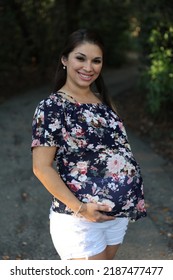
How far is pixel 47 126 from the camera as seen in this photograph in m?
2.28

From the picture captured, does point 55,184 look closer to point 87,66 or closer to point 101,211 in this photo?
point 101,211

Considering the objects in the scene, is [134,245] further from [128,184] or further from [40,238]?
[128,184]

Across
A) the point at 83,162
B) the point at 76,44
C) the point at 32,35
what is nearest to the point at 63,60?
the point at 76,44

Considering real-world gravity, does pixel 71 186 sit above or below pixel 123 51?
below

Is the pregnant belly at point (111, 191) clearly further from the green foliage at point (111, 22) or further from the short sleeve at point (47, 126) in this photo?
the green foliage at point (111, 22)

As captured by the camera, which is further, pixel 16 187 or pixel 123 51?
pixel 123 51

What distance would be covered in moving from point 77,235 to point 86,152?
42 cm

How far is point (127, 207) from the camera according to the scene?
8.07 feet

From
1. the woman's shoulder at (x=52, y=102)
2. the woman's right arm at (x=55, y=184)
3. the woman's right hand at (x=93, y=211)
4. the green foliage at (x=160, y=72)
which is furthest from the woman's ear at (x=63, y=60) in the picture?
the green foliage at (x=160, y=72)

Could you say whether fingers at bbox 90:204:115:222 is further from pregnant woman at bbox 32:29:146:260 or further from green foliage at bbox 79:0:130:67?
green foliage at bbox 79:0:130:67

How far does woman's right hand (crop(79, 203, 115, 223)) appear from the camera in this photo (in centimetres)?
231

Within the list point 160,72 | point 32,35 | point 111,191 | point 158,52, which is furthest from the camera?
point 32,35

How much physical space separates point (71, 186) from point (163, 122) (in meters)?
6.36
